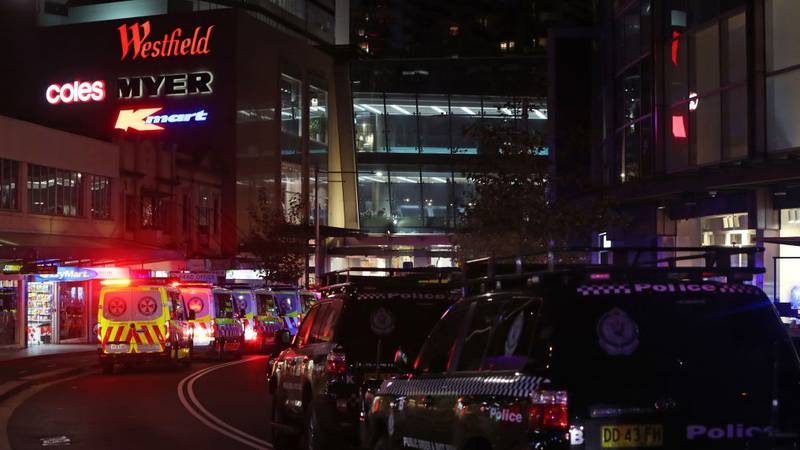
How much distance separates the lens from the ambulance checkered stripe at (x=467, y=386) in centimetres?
727

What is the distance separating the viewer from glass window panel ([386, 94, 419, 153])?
84.3 meters

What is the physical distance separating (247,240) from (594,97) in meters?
30.9

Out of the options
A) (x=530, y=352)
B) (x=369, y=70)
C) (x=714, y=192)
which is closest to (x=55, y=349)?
(x=714, y=192)

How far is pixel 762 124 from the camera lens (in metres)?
24.1

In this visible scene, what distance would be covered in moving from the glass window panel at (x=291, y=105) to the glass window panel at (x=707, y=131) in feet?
161

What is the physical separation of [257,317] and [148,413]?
67.8 feet

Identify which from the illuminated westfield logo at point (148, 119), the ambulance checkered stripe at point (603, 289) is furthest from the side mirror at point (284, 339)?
the illuminated westfield logo at point (148, 119)

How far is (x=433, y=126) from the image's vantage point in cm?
8431

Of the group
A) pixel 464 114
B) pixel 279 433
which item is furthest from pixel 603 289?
pixel 464 114

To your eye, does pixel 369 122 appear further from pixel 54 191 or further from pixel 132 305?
pixel 132 305

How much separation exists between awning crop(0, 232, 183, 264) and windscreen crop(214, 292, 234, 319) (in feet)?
17.0

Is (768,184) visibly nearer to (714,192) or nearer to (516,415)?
(714,192)

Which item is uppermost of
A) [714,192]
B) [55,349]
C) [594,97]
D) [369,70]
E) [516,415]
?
[369,70]

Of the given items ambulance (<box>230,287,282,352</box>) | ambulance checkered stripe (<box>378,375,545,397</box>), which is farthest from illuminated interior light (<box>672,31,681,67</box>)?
ambulance checkered stripe (<box>378,375,545,397</box>)
